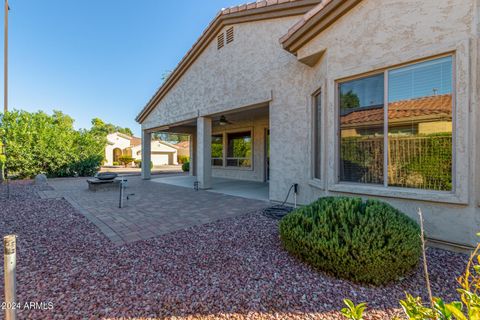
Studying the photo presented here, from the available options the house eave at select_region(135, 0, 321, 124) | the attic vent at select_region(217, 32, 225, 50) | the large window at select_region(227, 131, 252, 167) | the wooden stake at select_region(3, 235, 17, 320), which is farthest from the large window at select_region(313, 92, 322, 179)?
the large window at select_region(227, 131, 252, 167)

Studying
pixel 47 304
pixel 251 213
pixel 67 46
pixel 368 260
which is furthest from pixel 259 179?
pixel 67 46

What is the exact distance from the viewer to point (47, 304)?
7.79 feet

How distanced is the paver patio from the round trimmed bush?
9.11 ft

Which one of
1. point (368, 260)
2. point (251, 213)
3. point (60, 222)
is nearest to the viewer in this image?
point (368, 260)

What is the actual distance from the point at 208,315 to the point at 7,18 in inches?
772

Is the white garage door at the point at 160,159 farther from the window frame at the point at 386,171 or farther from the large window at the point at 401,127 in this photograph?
the large window at the point at 401,127

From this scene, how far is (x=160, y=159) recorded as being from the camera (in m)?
41.8

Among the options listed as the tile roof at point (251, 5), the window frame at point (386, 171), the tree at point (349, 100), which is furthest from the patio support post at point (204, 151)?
the tree at point (349, 100)

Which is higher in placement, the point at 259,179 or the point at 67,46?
the point at 67,46

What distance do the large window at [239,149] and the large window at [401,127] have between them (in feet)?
26.2

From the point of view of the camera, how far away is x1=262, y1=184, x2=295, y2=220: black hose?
5577mm

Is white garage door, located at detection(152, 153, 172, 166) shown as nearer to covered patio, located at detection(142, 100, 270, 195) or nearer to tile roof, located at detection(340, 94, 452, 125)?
covered patio, located at detection(142, 100, 270, 195)

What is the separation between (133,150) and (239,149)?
33478mm

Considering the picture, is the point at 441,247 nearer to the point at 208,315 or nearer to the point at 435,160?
the point at 435,160
